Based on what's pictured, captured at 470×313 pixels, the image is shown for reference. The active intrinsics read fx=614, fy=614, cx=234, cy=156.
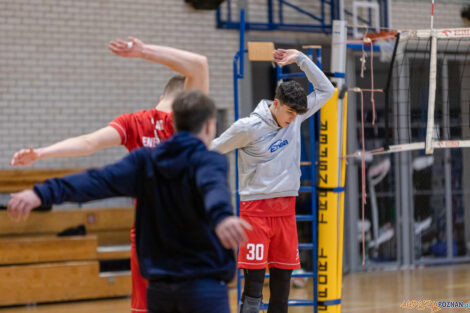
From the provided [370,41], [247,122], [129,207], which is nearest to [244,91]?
[129,207]

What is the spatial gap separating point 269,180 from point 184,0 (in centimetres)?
459

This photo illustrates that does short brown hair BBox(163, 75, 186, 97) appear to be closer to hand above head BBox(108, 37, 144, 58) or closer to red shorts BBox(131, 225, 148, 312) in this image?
hand above head BBox(108, 37, 144, 58)

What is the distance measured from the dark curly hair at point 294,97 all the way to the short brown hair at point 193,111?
5.53ft

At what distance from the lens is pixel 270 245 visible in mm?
4316

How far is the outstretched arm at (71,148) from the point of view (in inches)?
112

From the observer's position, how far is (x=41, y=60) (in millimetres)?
7570

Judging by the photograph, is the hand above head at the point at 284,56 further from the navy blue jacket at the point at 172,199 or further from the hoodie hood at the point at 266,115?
the navy blue jacket at the point at 172,199

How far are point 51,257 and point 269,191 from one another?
362cm

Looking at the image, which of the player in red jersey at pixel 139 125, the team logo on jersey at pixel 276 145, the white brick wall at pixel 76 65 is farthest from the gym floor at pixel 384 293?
the player in red jersey at pixel 139 125

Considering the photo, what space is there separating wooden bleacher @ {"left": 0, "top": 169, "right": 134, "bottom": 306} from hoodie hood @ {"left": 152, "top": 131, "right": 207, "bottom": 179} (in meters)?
4.87

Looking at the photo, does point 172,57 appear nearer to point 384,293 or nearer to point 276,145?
point 276,145

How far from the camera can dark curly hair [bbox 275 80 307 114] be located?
4.05 metres

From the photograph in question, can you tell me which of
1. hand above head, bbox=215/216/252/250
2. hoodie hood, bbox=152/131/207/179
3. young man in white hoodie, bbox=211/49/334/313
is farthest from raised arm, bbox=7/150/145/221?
young man in white hoodie, bbox=211/49/334/313

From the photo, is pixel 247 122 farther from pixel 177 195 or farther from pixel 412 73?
pixel 412 73
